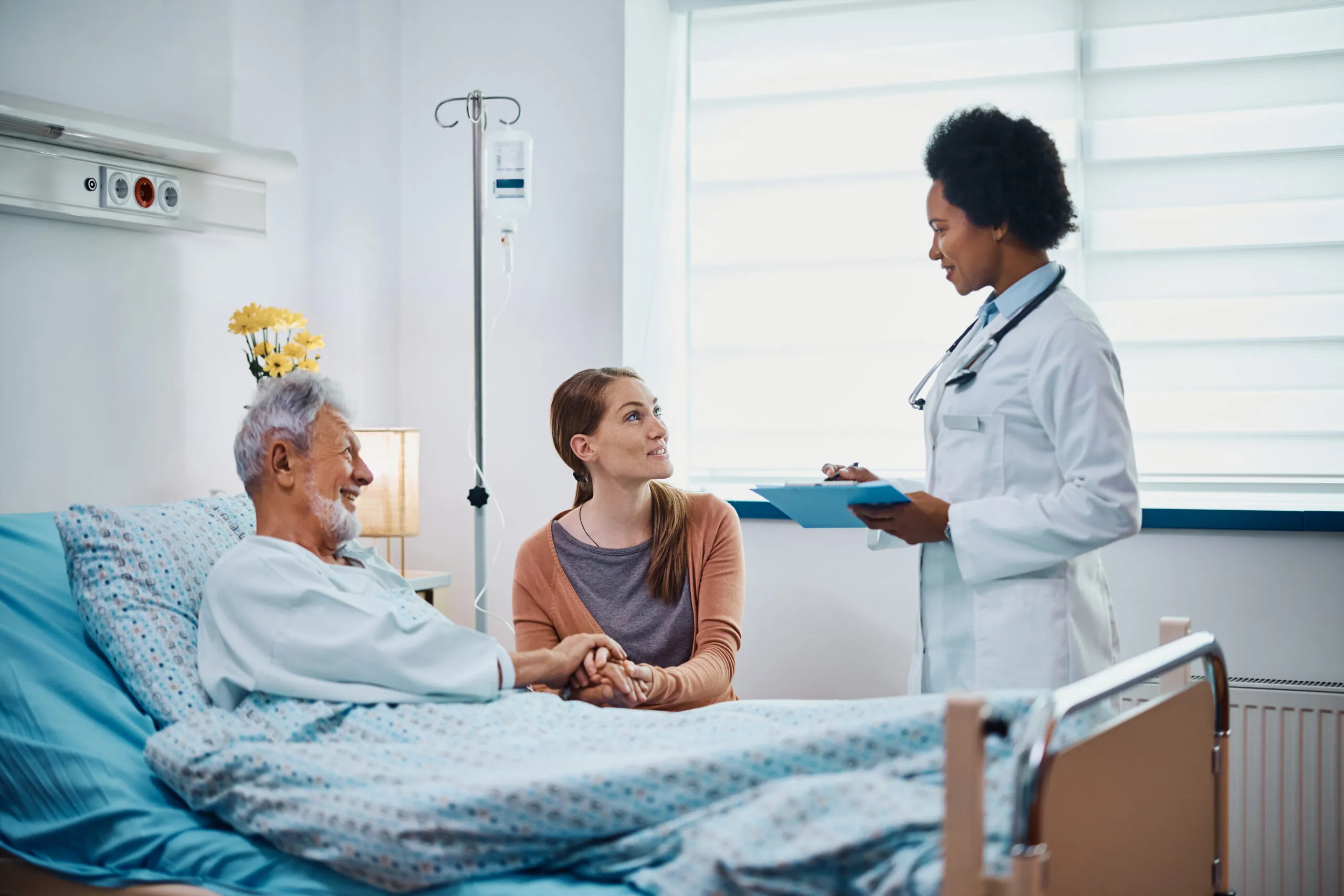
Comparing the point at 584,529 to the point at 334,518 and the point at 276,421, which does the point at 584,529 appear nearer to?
the point at 334,518

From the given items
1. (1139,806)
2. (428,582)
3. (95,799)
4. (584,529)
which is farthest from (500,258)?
(1139,806)

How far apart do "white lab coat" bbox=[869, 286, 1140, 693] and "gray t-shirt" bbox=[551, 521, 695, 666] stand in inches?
21.7

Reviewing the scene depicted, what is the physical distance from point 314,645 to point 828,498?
2.68ft

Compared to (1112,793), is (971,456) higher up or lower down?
higher up

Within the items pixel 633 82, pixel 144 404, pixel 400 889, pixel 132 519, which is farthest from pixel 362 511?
pixel 400 889

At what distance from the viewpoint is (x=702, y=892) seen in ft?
4.05

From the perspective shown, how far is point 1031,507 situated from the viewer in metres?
1.70

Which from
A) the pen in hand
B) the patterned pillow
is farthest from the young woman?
the patterned pillow

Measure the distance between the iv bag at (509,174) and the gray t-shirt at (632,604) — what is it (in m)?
1.07

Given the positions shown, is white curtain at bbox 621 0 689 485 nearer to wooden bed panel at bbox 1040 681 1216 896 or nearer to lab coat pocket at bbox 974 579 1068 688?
lab coat pocket at bbox 974 579 1068 688

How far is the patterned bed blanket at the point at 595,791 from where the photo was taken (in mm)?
1209

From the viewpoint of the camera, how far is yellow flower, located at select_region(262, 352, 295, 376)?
2615 millimetres

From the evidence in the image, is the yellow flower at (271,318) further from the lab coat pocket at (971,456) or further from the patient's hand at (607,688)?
the lab coat pocket at (971,456)

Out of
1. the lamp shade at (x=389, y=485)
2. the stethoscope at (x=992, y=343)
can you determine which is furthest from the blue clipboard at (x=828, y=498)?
the lamp shade at (x=389, y=485)
